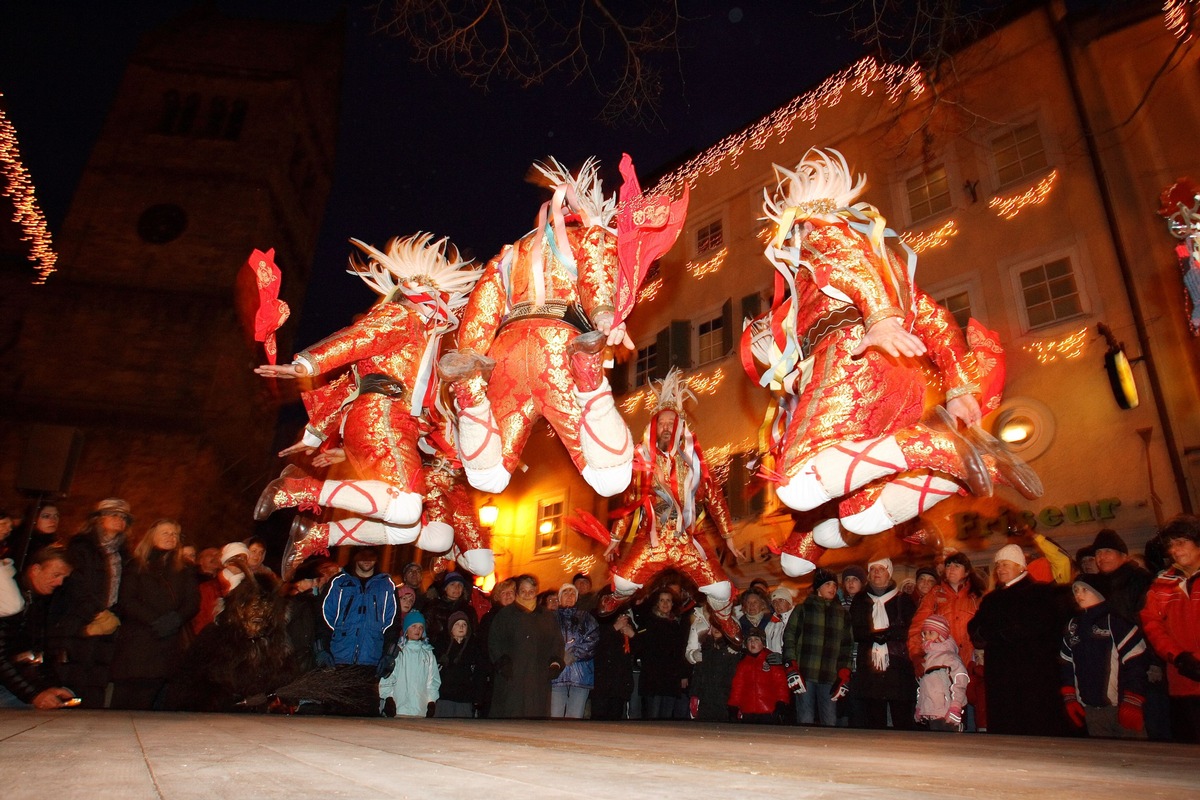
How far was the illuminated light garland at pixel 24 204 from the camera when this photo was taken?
47.8 feet

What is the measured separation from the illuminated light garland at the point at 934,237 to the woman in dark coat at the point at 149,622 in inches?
408

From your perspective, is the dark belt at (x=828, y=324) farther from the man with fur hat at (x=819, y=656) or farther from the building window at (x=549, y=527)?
the building window at (x=549, y=527)

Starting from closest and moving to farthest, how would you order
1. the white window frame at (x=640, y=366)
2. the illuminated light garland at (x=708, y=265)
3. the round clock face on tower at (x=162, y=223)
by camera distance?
1. the illuminated light garland at (x=708, y=265)
2. the white window frame at (x=640, y=366)
3. the round clock face on tower at (x=162, y=223)

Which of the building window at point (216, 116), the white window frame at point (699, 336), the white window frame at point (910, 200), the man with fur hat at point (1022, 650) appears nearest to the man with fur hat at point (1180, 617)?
the man with fur hat at point (1022, 650)

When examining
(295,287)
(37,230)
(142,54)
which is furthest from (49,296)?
(142,54)

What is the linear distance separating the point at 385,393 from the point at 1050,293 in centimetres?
905

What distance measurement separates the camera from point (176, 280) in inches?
792

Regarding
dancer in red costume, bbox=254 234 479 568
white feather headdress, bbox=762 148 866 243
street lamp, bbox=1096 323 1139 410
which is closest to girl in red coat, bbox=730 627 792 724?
dancer in red costume, bbox=254 234 479 568

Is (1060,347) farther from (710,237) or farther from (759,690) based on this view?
(710,237)

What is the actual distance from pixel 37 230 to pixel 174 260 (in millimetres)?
3249

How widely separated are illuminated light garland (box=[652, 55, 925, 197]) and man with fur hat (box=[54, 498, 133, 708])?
30.7ft

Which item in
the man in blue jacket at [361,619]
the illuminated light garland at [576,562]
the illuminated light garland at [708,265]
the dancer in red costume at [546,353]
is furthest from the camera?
the illuminated light garland at [708,265]

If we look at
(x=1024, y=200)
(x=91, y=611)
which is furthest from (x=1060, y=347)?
(x=91, y=611)

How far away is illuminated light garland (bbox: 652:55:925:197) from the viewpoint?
12797 mm
